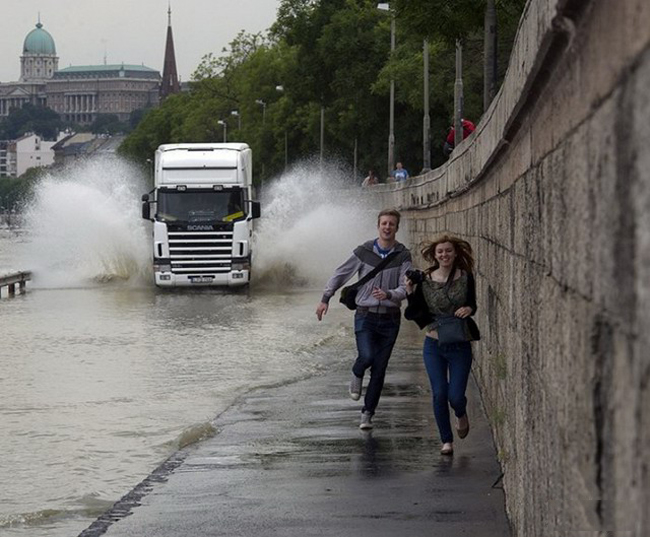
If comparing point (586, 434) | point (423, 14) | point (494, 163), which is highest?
point (423, 14)

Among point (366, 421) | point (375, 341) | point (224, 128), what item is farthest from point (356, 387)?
point (224, 128)

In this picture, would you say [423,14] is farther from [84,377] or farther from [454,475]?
[454,475]

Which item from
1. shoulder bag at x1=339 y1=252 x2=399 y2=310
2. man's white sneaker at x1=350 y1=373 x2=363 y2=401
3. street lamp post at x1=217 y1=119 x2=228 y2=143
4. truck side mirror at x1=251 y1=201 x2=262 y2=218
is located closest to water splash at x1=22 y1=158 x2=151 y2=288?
truck side mirror at x1=251 y1=201 x2=262 y2=218

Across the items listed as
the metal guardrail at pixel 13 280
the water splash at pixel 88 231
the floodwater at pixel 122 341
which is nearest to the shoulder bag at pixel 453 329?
the floodwater at pixel 122 341

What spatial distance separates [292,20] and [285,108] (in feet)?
102

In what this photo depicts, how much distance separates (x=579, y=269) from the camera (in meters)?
3.69

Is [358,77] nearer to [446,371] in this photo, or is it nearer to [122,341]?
[122,341]

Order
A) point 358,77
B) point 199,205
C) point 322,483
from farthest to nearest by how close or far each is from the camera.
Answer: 1. point 358,77
2. point 199,205
3. point 322,483

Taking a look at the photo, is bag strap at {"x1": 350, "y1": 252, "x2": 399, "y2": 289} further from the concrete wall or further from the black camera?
the concrete wall

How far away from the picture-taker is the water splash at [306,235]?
46375 mm

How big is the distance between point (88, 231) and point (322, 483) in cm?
4059

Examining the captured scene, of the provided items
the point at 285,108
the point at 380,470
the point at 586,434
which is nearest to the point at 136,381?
the point at 380,470

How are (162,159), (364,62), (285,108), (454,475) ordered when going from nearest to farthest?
(454,475) < (162,159) < (364,62) < (285,108)

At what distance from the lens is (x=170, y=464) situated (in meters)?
11.7
